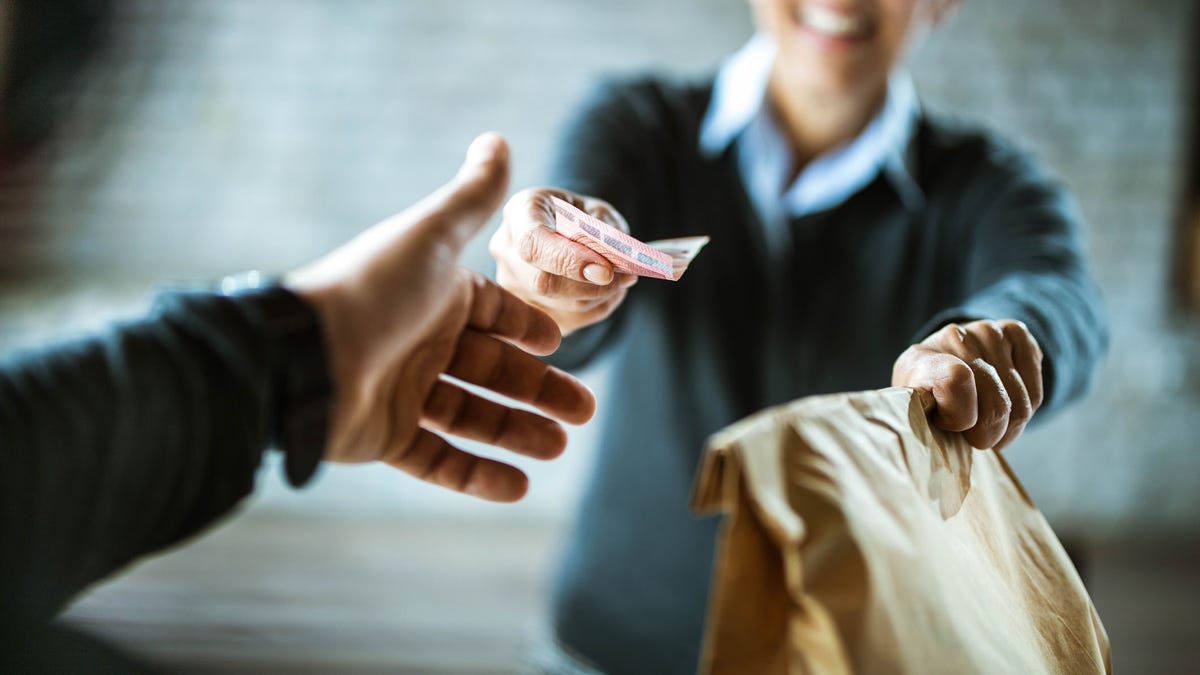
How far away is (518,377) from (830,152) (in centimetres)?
32

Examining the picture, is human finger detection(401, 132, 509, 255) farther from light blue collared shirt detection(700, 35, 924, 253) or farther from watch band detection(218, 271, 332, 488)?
light blue collared shirt detection(700, 35, 924, 253)

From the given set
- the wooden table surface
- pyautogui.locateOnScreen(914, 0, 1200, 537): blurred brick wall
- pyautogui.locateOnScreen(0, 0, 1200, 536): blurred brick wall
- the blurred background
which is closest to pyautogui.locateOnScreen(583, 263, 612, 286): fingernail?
the wooden table surface

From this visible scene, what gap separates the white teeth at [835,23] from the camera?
591 millimetres

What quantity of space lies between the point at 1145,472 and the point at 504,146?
6.26 ft

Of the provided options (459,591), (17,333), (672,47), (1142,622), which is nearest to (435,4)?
(672,47)

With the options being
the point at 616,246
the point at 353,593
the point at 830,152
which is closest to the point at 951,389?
the point at 616,246

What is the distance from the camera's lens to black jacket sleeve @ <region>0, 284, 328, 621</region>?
0.26 meters

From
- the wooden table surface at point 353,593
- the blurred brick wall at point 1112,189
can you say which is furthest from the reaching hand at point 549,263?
the blurred brick wall at point 1112,189

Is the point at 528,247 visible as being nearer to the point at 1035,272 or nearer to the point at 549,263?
the point at 549,263

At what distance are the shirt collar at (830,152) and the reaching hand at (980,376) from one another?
9.1 inches

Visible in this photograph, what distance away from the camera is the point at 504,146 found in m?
0.40

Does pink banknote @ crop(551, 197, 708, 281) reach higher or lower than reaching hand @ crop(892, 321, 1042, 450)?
higher

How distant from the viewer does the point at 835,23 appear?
0.59 metres

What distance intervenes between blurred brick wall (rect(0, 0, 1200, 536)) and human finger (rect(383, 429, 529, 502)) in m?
1.43
